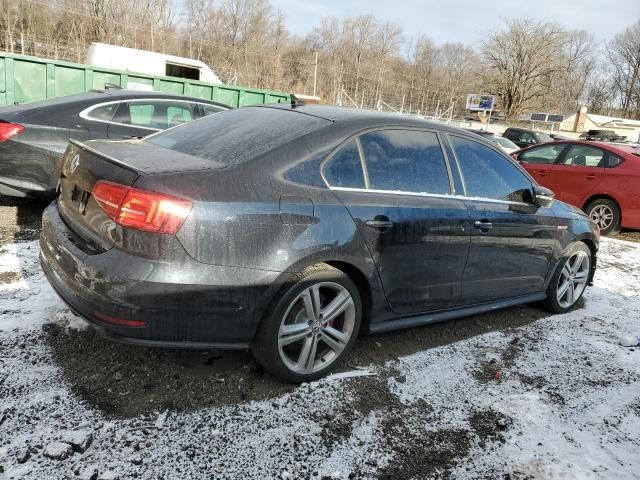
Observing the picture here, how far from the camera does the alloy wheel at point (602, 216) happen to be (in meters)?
8.12

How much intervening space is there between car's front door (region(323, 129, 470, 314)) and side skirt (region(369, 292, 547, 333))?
6 cm

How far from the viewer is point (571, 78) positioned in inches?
2618

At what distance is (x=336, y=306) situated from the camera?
287 centimetres

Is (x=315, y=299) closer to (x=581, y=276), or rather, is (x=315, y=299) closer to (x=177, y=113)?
(x=581, y=276)

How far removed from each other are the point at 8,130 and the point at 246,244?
3829mm

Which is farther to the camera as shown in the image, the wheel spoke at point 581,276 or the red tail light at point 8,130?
the red tail light at point 8,130

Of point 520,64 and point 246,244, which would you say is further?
point 520,64

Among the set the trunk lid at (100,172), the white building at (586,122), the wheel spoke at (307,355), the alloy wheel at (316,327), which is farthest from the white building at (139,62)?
the white building at (586,122)

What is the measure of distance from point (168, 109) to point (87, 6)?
41.9m

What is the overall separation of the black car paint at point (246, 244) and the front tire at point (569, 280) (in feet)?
4.69

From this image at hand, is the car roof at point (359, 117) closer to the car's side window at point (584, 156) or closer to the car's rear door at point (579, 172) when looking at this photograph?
the car's rear door at point (579, 172)

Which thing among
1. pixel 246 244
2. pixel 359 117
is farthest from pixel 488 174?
pixel 246 244

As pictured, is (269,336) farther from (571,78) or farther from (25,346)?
(571,78)

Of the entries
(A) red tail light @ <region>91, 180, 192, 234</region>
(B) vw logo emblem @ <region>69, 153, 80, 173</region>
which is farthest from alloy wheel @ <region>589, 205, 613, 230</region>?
(B) vw logo emblem @ <region>69, 153, 80, 173</region>
